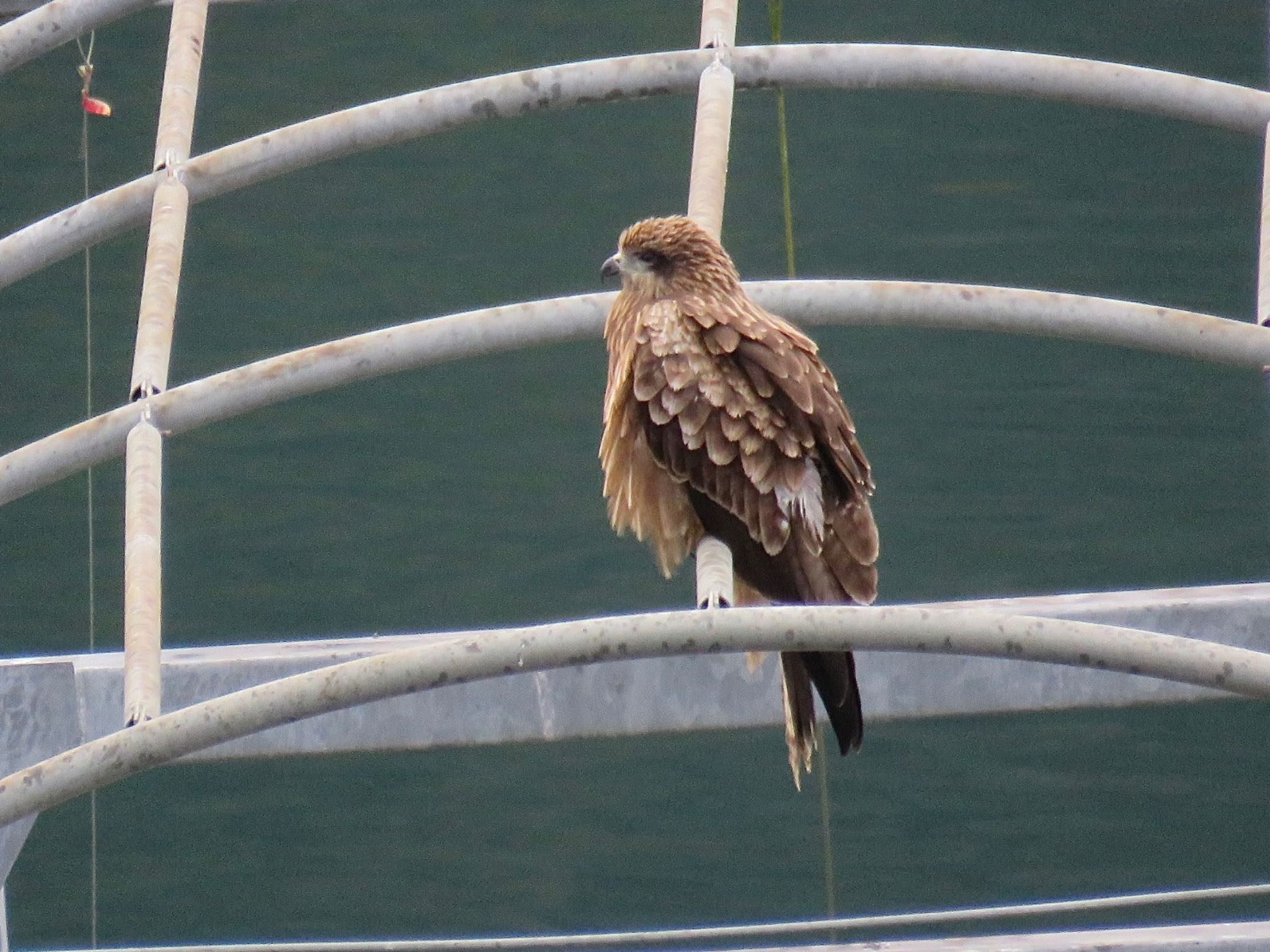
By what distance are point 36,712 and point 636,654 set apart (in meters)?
2.03

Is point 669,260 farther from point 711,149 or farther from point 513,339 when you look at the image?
point 513,339

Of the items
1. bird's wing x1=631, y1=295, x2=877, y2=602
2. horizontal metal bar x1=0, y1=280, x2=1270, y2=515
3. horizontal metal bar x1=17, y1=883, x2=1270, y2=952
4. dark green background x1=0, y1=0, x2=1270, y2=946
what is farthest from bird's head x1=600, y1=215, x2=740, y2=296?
dark green background x1=0, y1=0, x2=1270, y2=946

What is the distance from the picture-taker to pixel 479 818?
6773mm

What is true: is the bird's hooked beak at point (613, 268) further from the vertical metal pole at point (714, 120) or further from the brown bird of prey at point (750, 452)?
the vertical metal pole at point (714, 120)

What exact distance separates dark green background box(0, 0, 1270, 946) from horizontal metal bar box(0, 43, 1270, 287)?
13.0 feet

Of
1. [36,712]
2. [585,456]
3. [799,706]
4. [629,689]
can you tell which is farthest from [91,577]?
[799,706]

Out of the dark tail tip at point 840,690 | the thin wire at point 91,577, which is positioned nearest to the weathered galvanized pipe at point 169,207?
the dark tail tip at point 840,690

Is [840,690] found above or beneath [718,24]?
beneath

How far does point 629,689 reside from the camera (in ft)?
12.1

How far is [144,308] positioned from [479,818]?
4382 millimetres

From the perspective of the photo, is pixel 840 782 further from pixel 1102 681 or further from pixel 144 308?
pixel 144 308

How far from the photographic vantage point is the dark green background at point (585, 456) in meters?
6.71

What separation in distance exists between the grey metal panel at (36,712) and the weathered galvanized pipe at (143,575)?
127 centimetres

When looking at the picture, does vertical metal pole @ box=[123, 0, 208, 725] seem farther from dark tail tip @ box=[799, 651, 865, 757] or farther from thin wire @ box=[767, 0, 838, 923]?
thin wire @ box=[767, 0, 838, 923]
